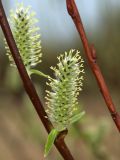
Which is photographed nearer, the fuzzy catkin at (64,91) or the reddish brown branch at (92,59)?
the reddish brown branch at (92,59)

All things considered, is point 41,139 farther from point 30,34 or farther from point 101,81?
point 101,81

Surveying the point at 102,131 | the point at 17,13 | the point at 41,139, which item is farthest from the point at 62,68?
the point at 41,139

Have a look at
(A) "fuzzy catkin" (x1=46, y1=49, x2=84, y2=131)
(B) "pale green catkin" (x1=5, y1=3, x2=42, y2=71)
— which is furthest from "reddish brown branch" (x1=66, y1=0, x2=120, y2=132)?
(B) "pale green catkin" (x1=5, y1=3, x2=42, y2=71)

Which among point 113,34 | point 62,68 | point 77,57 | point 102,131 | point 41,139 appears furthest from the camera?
point 113,34

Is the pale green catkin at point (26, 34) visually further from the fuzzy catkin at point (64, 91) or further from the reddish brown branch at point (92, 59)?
the reddish brown branch at point (92, 59)

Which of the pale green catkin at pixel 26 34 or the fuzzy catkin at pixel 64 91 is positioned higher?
the pale green catkin at pixel 26 34

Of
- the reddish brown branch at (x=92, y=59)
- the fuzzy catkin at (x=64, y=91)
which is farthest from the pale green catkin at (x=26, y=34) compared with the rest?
the reddish brown branch at (x=92, y=59)
